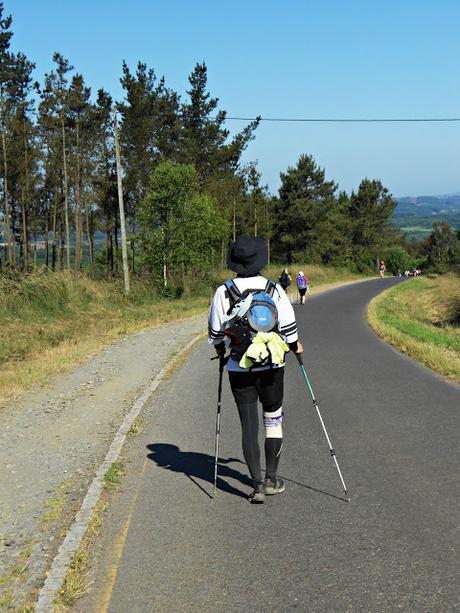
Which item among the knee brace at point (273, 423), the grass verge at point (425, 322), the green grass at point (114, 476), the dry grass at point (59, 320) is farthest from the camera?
the grass verge at point (425, 322)

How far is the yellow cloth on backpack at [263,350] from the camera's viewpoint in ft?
15.3

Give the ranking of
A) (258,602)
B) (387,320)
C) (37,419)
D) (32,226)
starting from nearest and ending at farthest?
1. (258,602)
2. (37,419)
3. (387,320)
4. (32,226)

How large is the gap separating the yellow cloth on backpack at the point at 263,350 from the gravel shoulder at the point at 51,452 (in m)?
1.80

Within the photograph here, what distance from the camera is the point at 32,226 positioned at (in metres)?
58.9

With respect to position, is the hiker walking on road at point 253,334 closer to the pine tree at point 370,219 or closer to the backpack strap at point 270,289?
the backpack strap at point 270,289

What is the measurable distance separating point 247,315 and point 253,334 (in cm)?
15

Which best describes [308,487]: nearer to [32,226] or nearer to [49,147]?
[49,147]

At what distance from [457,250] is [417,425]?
10365 cm

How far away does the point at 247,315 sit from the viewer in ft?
15.8

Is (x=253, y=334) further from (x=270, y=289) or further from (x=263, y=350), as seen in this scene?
(x=270, y=289)

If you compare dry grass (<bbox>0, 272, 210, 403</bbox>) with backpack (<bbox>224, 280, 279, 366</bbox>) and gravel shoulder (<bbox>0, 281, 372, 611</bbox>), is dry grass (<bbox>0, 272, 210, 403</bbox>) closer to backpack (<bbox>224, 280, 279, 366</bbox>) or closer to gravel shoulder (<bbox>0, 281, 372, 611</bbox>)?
gravel shoulder (<bbox>0, 281, 372, 611</bbox>)

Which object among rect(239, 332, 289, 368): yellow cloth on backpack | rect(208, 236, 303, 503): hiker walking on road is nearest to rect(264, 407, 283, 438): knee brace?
rect(208, 236, 303, 503): hiker walking on road

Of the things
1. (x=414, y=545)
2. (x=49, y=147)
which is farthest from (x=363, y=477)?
(x=49, y=147)

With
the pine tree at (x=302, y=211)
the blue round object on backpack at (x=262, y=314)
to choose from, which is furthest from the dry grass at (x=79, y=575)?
the pine tree at (x=302, y=211)
